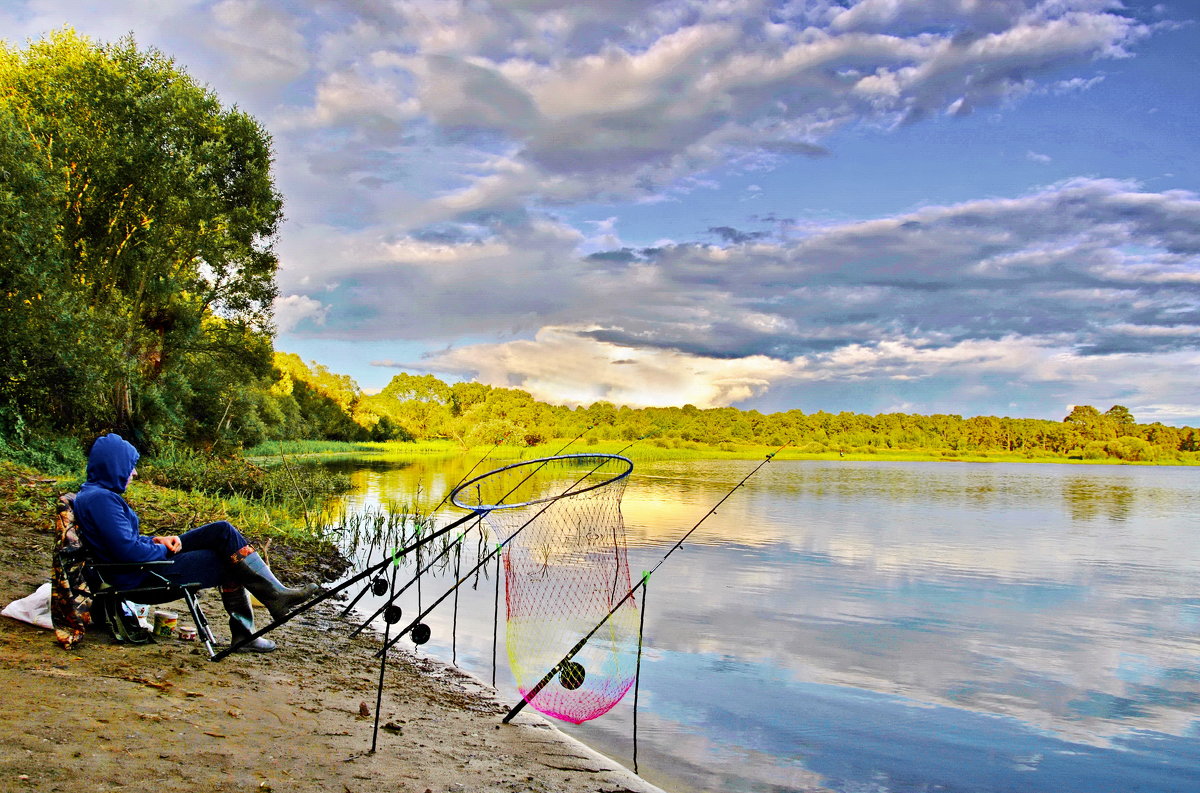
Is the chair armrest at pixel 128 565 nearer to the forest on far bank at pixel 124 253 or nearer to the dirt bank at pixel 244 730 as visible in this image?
the dirt bank at pixel 244 730

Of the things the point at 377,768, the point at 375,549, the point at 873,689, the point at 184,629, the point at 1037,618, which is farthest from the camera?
the point at 375,549

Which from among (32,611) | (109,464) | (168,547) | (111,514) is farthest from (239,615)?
(109,464)

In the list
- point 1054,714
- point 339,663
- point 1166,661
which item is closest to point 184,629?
point 339,663

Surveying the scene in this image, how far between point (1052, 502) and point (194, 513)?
41045 millimetres

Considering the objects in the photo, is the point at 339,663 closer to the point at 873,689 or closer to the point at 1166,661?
the point at 873,689

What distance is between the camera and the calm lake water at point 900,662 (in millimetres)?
7297

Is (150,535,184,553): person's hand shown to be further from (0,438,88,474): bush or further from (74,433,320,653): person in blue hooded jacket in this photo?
(0,438,88,474): bush

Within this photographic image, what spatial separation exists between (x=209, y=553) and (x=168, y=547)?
0.39 meters

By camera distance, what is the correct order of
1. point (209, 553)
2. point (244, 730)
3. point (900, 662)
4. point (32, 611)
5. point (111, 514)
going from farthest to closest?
point (900, 662) < point (209, 553) < point (32, 611) < point (111, 514) < point (244, 730)

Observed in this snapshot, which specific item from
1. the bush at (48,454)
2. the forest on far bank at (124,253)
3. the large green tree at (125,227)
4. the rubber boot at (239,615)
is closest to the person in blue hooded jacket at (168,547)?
the rubber boot at (239,615)

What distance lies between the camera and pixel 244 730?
5.09 m

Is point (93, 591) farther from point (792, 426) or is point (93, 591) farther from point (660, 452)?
point (792, 426)

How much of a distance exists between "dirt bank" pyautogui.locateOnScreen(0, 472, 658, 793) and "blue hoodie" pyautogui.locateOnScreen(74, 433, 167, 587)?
803 mm

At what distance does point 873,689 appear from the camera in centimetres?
962
